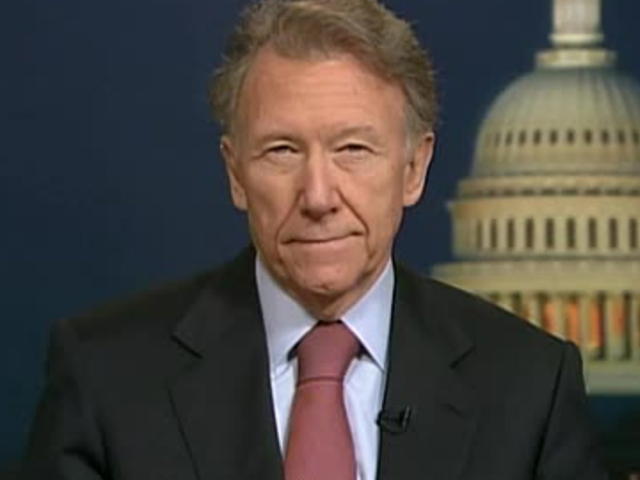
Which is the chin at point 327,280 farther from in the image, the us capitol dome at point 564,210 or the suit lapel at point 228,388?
the us capitol dome at point 564,210

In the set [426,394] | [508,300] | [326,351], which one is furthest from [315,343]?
[508,300]

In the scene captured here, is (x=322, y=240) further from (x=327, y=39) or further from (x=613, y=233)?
(x=613, y=233)

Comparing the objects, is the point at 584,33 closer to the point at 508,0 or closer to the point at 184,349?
the point at 508,0

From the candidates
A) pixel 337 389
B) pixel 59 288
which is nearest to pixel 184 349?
pixel 337 389

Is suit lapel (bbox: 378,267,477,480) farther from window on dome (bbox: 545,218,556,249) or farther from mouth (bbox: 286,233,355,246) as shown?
window on dome (bbox: 545,218,556,249)

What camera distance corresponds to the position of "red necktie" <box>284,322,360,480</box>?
1748mm

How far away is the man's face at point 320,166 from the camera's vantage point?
170cm

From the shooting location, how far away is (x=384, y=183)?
1740 millimetres

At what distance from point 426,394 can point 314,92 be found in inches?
12.8

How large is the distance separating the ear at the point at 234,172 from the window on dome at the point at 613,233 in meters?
1.60

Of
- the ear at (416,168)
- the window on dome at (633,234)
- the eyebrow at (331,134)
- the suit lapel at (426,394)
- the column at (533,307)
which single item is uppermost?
the eyebrow at (331,134)

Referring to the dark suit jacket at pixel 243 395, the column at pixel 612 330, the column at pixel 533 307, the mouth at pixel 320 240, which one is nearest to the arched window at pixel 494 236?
the column at pixel 533 307

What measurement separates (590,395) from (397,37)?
5.34 feet

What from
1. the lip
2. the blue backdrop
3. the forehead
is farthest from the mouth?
the blue backdrop
